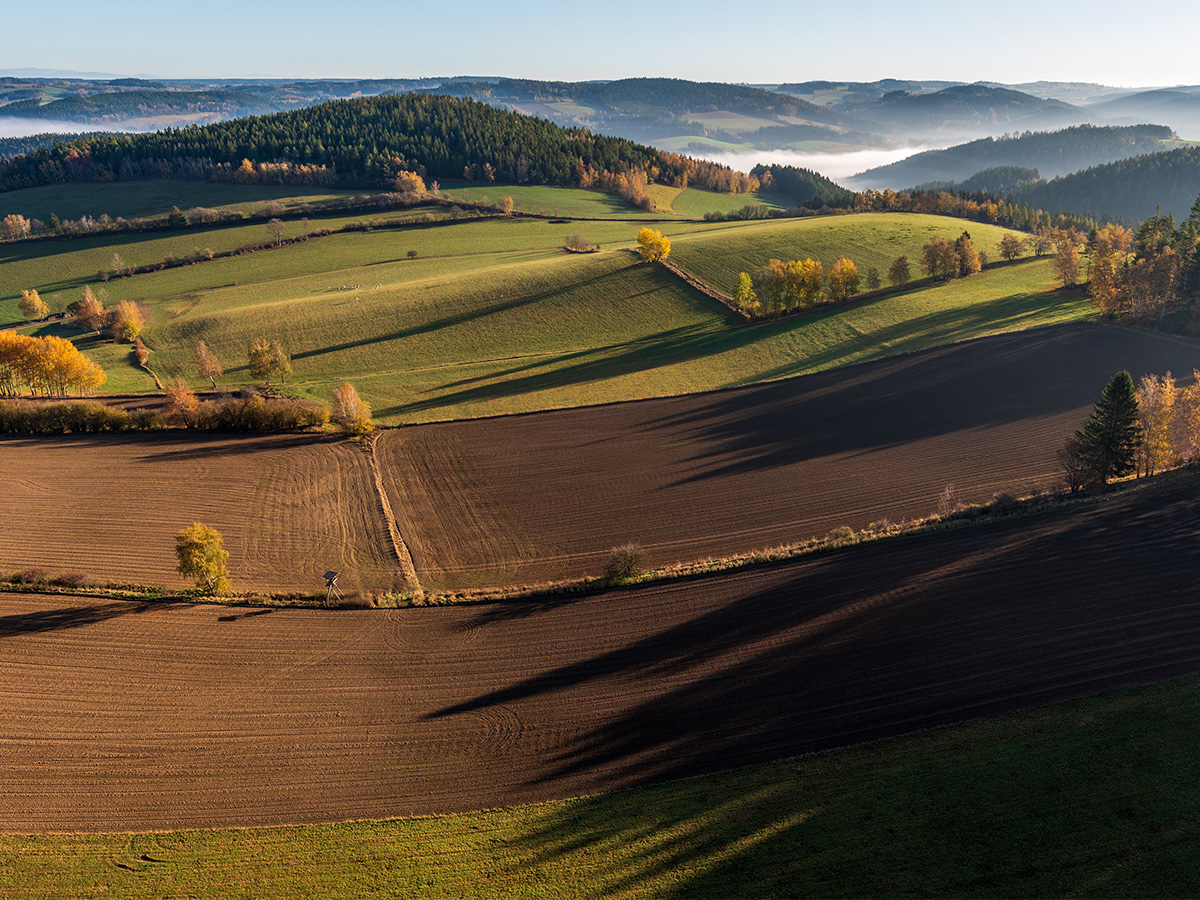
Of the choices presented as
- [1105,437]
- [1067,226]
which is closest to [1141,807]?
[1105,437]

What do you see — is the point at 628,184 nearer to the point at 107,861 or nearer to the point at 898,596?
the point at 898,596

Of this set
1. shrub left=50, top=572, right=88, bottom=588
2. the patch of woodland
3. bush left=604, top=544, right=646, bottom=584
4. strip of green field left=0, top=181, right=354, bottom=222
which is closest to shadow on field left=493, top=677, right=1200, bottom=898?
bush left=604, top=544, right=646, bottom=584

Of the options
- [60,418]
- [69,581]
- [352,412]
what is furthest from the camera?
[352,412]

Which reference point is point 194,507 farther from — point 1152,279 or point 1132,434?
point 1152,279

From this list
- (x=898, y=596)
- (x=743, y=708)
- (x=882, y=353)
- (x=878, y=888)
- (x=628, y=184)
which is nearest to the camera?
(x=878, y=888)

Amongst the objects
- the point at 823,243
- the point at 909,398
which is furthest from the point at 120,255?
the point at 909,398

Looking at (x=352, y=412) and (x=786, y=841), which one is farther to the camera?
(x=352, y=412)
